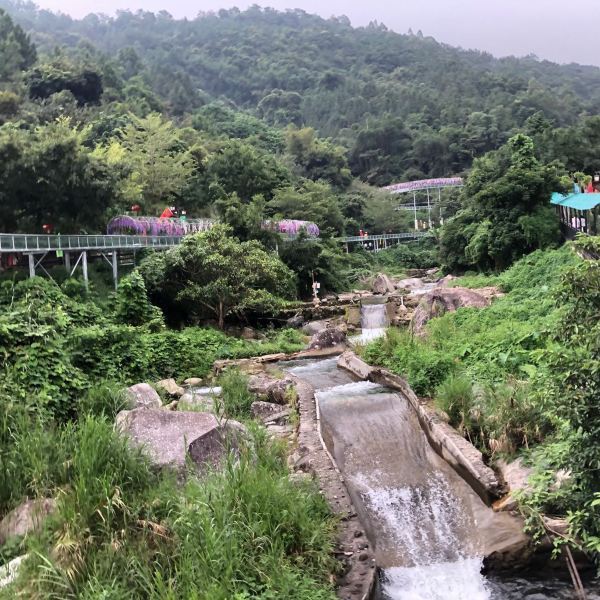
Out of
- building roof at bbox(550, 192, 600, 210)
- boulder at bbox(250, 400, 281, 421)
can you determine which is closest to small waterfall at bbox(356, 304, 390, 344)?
building roof at bbox(550, 192, 600, 210)

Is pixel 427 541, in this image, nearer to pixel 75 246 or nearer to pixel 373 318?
pixel 75 246

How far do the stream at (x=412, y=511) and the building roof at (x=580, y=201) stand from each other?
13.3 m

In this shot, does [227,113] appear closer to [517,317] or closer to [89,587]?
[517,317]

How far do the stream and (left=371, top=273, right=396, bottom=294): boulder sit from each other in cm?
2421

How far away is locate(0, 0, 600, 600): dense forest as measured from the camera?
4.94 m

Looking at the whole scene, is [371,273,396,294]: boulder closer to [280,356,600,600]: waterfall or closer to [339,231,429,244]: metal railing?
[339,231,429,244]: metal railing

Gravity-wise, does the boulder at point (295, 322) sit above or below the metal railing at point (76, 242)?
below

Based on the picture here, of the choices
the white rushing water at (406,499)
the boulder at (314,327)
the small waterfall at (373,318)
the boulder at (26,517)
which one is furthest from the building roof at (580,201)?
the boulder at (26,517)

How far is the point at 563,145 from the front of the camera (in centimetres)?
3136

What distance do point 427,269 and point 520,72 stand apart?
118 meters

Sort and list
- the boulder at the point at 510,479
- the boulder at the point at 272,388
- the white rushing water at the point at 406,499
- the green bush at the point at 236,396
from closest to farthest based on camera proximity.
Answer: the white rushing water at the point at 406,499 < the boulder at the point at 510,479 < the green bush at the point at 236,396 < the boulder at the point at 272,388

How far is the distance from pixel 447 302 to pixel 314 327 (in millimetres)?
6182

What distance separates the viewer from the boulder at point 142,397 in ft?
28.5

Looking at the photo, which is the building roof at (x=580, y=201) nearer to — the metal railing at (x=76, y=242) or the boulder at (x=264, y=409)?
the boulder at (x=264, y=409)
